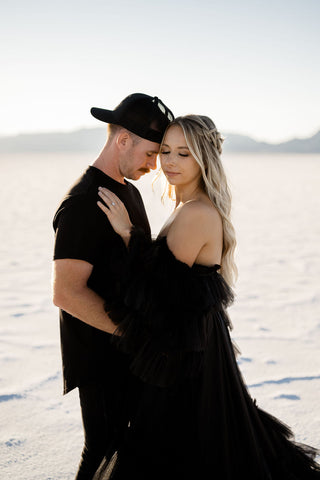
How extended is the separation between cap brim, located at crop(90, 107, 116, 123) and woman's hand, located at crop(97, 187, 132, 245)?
0.38 metres

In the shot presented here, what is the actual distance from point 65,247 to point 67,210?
0.53ft

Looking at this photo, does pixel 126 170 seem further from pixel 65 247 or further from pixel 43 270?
pixel 43 270

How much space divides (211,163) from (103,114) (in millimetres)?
579

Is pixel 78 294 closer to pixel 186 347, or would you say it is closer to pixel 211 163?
pixel 186 347

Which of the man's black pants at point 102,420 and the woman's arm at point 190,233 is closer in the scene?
the woman's arm at point 190,233

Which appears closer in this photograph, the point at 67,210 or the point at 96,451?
the point at 67,210

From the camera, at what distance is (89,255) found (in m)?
2.13

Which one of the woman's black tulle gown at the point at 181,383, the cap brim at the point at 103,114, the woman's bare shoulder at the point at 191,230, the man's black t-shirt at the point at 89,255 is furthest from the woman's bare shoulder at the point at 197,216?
the cap brim at the point at 103,114

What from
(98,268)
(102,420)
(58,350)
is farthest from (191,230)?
(58,350)

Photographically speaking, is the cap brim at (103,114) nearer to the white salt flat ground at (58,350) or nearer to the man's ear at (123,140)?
the man's ear at (123,140)

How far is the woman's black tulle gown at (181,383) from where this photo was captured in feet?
6.77

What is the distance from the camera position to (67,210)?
211 cm

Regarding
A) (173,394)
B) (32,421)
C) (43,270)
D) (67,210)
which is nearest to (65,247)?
(67,210)

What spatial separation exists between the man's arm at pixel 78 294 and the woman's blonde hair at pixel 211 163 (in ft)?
2.18
